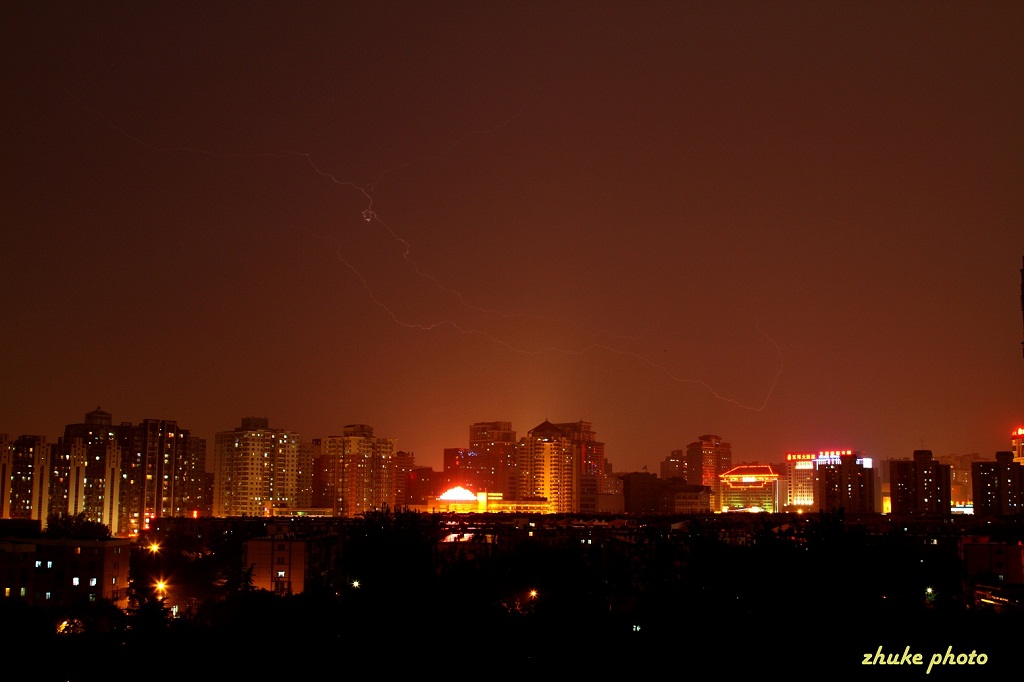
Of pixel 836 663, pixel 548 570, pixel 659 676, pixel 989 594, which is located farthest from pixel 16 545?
pixel 989 594

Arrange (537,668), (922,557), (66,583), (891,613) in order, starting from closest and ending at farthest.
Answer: (537,668)
(891,613)
(66,583)
(922,557)

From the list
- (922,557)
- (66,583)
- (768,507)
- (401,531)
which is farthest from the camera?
(768,507)

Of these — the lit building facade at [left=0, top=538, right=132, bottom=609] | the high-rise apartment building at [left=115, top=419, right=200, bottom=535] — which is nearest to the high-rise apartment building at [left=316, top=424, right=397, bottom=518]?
the high-rise apartment building at [left=115, top=419, right=200, bottom=535]

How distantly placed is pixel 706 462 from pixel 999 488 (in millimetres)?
34273

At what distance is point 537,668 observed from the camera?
14.0m

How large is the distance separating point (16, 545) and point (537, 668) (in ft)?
45.9

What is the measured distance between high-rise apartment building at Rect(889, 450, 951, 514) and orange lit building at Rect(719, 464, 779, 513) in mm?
15573

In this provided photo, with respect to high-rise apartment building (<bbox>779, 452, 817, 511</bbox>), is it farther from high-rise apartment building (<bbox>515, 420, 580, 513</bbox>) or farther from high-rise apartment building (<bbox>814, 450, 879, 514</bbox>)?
high-rise apartment building (<bbox>515, 420, 580, 513</bbox>)

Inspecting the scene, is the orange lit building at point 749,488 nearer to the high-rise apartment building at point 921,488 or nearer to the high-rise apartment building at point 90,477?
the high-rise apartment building at point 921,488

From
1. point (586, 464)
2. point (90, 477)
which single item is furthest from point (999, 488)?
point (90, 477)

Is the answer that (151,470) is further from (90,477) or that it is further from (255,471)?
(255,471)

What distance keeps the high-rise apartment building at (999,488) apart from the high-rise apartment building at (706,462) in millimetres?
31003

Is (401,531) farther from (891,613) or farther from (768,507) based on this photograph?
(768,507)

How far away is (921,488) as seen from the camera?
66938 mm
